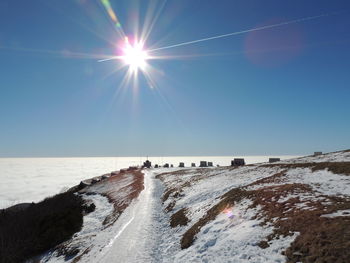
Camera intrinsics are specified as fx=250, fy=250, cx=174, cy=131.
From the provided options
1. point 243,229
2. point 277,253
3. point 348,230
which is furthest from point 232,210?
point 348,230

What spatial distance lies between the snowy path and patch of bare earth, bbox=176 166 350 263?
7.55 feet

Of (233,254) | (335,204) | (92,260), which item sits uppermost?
(335,204)

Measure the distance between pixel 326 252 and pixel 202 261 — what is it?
595cm

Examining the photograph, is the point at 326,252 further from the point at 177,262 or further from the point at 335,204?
the point at 177,262

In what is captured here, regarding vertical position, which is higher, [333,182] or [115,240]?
[333,182]

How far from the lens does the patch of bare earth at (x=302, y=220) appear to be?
9164mm

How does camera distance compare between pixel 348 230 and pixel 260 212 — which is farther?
pixel 260 212

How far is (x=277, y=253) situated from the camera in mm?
10281

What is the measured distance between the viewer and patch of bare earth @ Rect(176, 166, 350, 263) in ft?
30.1

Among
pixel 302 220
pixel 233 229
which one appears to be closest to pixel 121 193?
pixel 233 229

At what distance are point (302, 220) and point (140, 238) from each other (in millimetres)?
11705

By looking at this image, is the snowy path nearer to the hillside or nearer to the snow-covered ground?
the snow-covered ground

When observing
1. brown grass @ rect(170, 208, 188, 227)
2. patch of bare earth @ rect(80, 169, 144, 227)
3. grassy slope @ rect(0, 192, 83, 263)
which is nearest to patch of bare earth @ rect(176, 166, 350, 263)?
brown grass @ rect(170, 208, 188, 227)

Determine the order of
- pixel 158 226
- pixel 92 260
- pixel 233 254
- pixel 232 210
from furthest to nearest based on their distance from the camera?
pixel 158 226 < pixel 232 210 < pixel 92 260 < pixel 233 254
